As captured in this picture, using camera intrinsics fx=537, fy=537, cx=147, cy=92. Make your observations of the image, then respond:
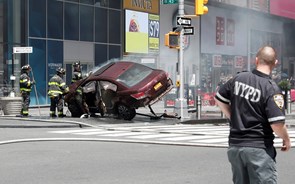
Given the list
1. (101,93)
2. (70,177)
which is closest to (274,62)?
(70,177)

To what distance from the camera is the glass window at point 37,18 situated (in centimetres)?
2675

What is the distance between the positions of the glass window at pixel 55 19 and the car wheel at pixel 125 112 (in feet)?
38.5

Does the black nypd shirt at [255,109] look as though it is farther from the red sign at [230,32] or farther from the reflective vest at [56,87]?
the red sign at [230,32]

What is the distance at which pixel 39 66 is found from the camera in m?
27.1

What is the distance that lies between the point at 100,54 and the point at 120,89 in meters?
14.6

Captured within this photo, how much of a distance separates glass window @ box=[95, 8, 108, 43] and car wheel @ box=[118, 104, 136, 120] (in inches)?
558

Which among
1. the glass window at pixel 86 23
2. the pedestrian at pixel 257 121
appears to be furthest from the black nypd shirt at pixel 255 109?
the glass window at pixel 86 23

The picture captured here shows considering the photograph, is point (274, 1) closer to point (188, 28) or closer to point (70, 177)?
point (188, 28)

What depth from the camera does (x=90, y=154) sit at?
32.4 ft

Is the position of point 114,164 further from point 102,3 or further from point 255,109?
point 102,3

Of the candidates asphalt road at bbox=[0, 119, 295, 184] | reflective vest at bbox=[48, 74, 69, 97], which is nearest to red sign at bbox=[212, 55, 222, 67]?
reflective vest at bbox=[48, 74, 69, 97]

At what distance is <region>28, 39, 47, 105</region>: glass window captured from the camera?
88.0 feet

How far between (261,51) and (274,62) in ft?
0.46

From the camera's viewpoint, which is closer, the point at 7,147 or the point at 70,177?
the point at 70,177
